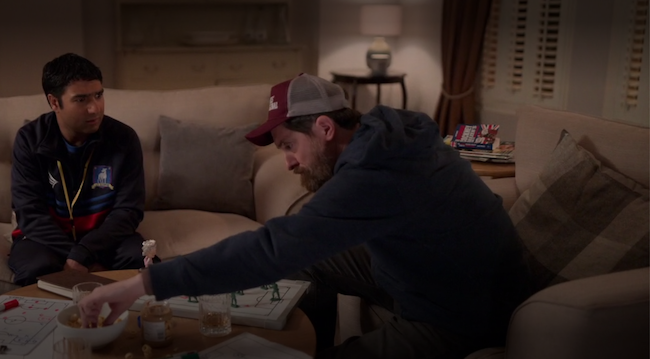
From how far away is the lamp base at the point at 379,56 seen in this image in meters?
4.98

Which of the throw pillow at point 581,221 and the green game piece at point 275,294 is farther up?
the throw pillow at point 581,221

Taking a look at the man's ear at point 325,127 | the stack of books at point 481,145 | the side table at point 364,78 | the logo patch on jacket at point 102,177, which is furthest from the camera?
the side table at point 364,78

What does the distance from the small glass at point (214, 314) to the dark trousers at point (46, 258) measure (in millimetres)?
820

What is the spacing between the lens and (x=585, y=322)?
1392 mm

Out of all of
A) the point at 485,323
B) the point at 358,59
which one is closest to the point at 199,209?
the point at 485,323

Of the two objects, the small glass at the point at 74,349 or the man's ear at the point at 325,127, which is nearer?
the small glass at the point at 74,349

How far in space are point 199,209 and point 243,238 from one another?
54.7 inches

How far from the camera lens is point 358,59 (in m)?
5.44

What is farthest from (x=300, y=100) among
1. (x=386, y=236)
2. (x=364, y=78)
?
(x=364, y=78)

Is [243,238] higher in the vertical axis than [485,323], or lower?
higher

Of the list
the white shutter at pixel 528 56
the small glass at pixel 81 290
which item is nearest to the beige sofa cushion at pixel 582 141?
the small glass at pixel 81 290

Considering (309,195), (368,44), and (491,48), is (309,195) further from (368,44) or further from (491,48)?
(368,44)

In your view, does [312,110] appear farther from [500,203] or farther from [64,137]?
[64,137]

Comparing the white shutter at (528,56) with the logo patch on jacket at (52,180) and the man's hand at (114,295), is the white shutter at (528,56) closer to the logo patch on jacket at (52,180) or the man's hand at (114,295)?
the logo patch on jacket at (52,180)
